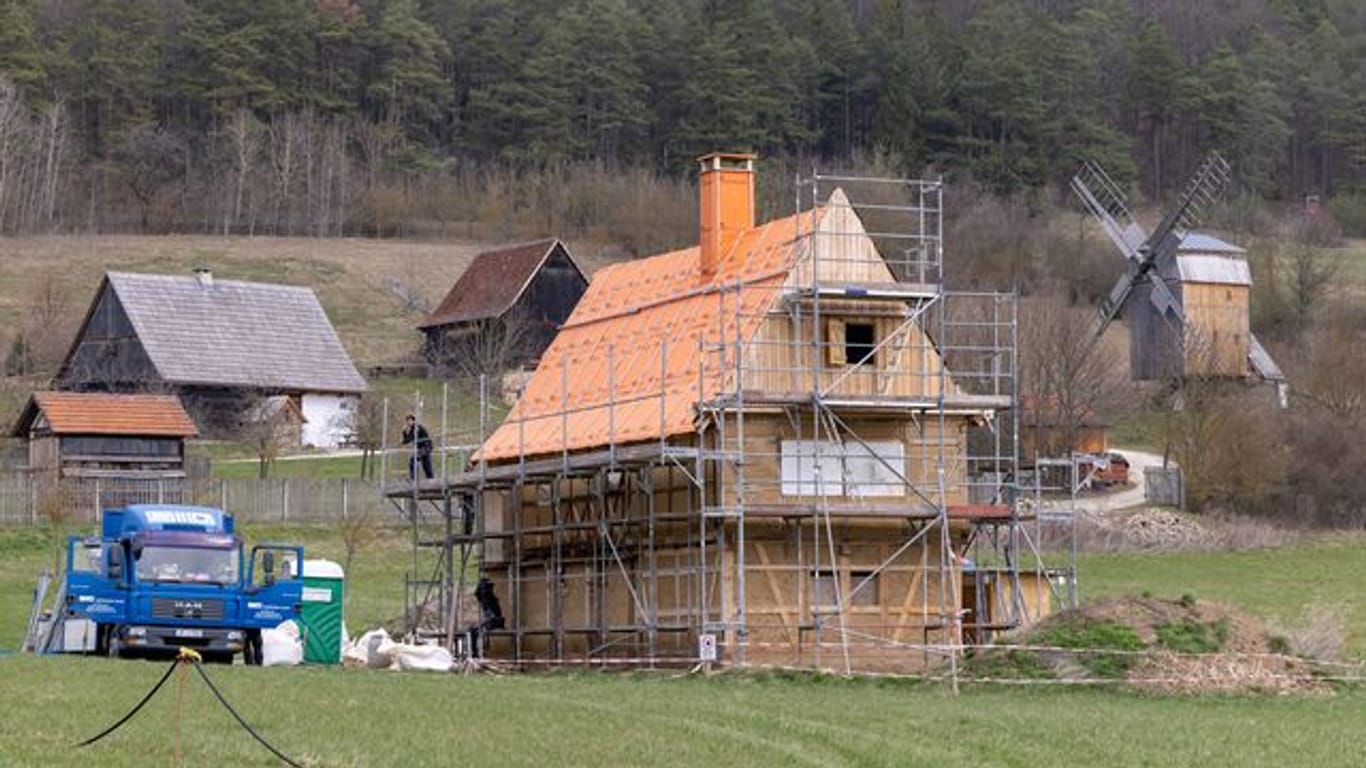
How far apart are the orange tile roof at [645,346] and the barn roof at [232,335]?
39414mm

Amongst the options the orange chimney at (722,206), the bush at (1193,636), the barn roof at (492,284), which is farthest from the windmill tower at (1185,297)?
the bush at (1193,636)

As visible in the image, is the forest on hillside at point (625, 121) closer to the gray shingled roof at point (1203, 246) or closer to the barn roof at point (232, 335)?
the gray shingled roof at point (1203, 246)

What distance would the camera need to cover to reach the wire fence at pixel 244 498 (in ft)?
222

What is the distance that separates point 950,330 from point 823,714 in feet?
171

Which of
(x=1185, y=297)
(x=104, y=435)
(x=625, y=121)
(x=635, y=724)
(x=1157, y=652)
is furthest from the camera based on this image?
(x=625, y=121)

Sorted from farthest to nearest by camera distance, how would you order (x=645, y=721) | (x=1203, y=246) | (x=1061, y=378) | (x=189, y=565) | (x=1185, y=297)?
(x=1203, y=246) < (x=1185, y=297) < (x=1061, y=378) < (x=189, y=565) < (x=645, y=721)

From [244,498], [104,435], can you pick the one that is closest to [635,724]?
[244,498]

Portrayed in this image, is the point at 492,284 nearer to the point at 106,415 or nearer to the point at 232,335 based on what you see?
the point at 232,335

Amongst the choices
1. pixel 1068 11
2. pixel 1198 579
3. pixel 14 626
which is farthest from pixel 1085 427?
pixel 1068 11

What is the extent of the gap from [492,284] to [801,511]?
2482 inches

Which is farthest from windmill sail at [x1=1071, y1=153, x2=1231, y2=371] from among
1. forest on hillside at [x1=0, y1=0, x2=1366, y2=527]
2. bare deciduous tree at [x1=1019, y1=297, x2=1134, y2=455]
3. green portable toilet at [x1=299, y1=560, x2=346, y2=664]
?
green portable toilet at [x1=299, y1=560, x2=346, y2=664]

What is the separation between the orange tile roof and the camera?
145ft

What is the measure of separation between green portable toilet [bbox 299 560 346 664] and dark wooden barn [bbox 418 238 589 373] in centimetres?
5354

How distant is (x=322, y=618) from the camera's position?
4397cm
